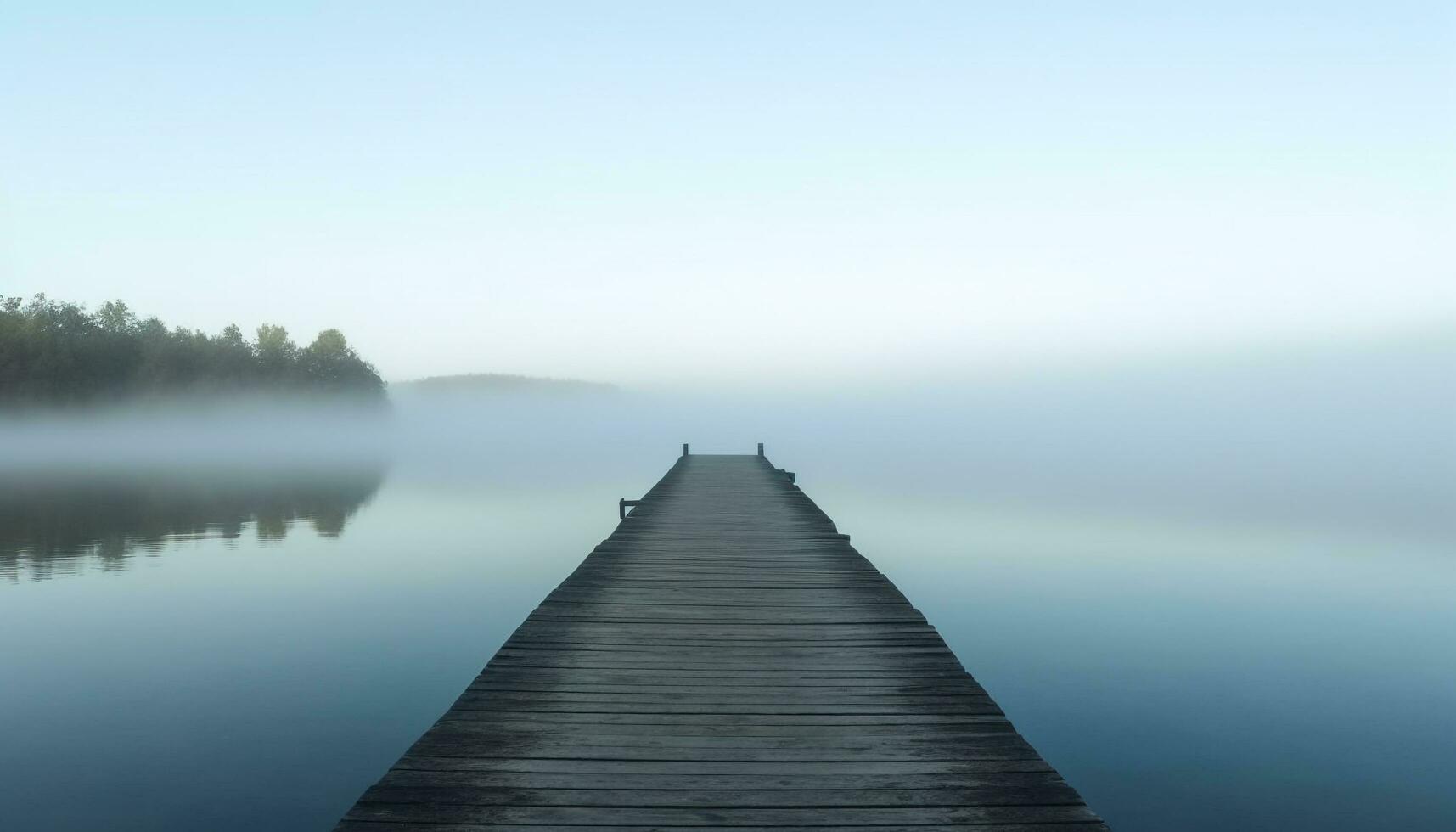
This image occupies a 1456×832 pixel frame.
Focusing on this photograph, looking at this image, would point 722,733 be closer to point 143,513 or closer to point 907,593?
point 907,593

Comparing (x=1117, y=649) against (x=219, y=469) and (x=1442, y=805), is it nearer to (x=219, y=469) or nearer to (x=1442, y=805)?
(x=1442, y=805)

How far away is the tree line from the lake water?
168ft

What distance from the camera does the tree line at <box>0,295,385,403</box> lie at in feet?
242

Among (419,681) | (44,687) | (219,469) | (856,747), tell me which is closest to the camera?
(856,747)

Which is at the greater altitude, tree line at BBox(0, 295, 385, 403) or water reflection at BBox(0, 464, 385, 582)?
tree line at BBox(0, 295, 385, 403)

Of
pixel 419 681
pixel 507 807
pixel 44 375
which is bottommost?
pixel 419 681

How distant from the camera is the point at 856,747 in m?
4.39

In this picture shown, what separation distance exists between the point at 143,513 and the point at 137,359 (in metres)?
71.1

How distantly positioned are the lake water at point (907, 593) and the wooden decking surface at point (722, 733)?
9.24ft

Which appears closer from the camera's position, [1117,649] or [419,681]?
[419,681]

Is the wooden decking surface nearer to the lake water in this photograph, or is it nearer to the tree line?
the lake water

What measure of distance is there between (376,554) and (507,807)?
17.5 m

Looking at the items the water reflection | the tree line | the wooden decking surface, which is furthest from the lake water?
the tree line

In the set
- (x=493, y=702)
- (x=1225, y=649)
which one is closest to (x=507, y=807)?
(x=493, y=702)
